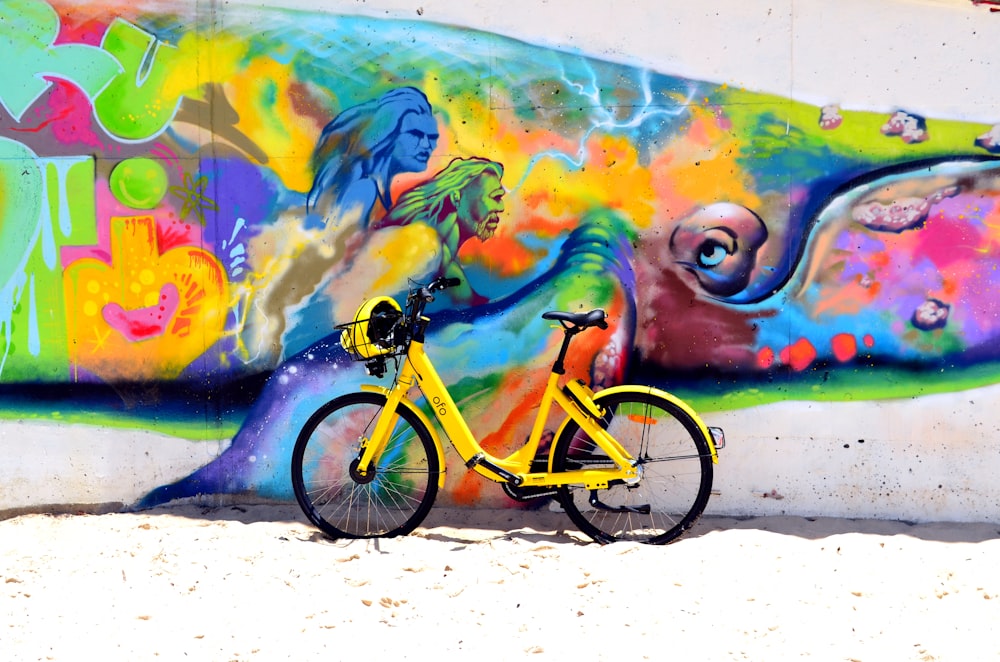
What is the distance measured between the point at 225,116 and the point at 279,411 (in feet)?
5.54

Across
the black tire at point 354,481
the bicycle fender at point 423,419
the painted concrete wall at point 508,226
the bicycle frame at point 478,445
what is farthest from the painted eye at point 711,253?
the black tire at point 354,481

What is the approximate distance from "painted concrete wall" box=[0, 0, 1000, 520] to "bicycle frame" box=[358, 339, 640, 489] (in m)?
0.38

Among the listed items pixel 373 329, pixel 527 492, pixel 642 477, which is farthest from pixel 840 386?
pixel 373 329

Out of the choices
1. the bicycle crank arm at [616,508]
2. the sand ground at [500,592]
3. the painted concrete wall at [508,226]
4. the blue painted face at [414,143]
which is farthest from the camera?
the blue painted face at [414,143]

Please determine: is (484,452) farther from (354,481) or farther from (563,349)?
(354,481)

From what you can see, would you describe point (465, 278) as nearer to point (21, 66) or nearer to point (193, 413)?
point (193, 413)

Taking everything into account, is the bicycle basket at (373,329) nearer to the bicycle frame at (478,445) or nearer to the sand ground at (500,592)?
the bicycle frame at (478,445)

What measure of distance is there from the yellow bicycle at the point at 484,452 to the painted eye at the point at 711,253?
76cm

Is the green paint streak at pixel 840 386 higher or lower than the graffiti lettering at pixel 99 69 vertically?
lower

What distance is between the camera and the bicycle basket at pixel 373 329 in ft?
A: 15.5

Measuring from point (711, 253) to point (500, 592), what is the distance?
84.2 inches

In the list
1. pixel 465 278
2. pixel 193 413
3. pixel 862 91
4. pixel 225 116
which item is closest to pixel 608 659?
pixel 465 278

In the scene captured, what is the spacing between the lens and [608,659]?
3.61 meters

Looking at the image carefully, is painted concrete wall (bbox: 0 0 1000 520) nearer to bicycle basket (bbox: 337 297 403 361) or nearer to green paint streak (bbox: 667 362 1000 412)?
green paint streak (bbox: 667 362 1000 412)
